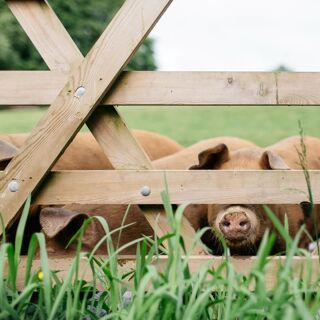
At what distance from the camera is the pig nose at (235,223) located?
5.54 metres

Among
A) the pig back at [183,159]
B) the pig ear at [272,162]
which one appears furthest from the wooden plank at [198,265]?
the pig back at [183,159]

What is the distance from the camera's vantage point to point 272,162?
605cm

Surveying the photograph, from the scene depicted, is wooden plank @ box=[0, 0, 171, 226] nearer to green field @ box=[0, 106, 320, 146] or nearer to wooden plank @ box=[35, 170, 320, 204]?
wooden plank @ box=[35, 170, 320, 204]

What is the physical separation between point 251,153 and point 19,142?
2487mm

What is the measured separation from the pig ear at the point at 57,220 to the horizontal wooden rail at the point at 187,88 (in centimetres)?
86

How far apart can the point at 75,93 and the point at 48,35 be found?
34 cm

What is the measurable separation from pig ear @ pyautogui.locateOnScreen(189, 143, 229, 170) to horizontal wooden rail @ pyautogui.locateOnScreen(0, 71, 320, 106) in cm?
185

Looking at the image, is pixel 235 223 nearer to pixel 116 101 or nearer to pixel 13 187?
pixel 116 101

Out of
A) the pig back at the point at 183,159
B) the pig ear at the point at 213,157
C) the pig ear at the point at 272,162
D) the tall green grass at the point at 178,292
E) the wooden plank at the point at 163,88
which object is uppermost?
the pig back at the point at 183,159

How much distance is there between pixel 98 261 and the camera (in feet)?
14.0

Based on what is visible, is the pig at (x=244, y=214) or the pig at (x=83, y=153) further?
the pig at (x=83, y=153)

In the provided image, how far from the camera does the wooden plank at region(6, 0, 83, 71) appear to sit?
15.2 feet

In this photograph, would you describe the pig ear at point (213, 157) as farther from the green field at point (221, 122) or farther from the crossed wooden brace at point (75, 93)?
the green field at point (221, 122)

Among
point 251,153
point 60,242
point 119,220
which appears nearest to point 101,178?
point 60,242
